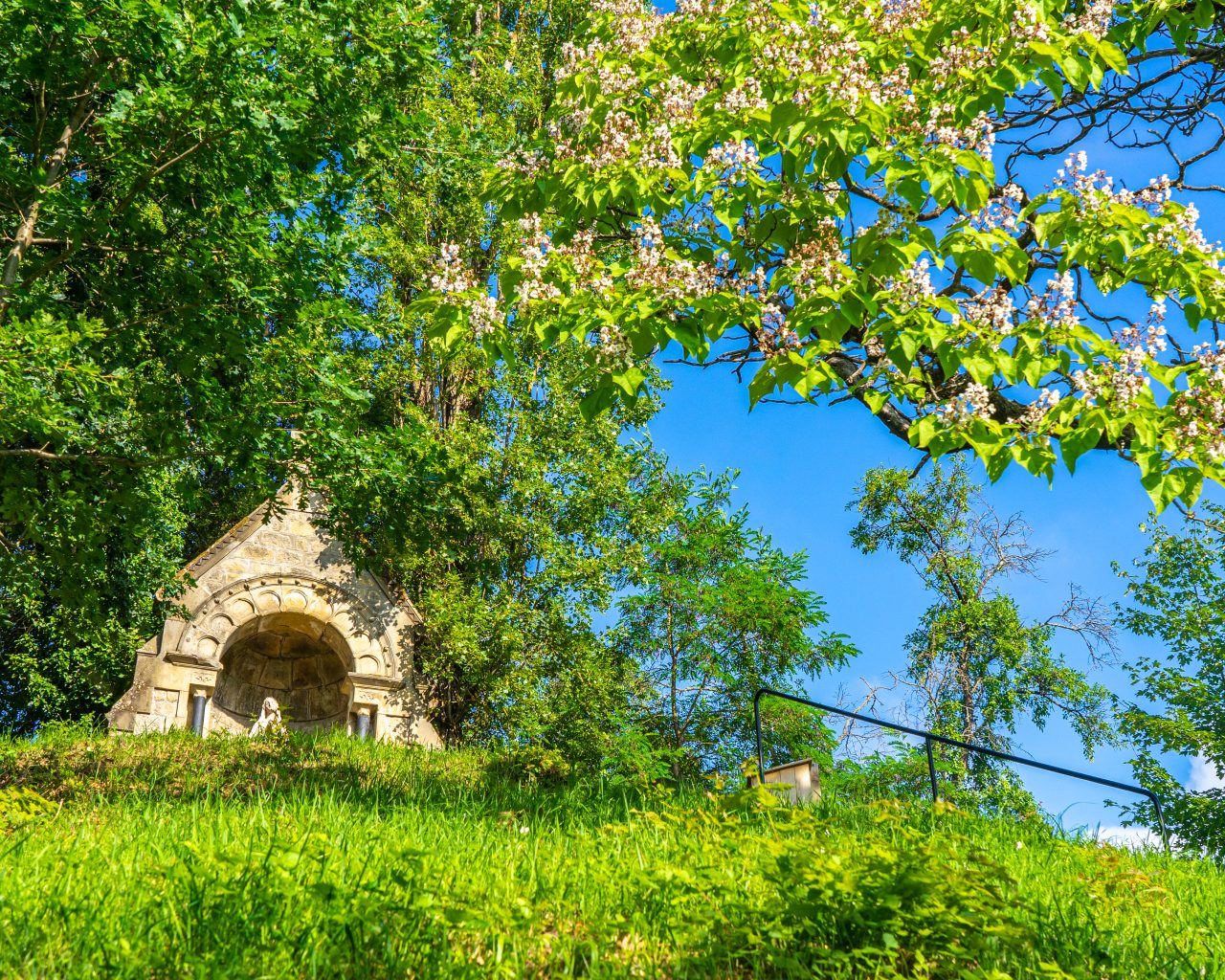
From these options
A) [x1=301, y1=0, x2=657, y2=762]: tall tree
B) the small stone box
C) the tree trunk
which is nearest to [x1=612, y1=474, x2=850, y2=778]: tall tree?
[x1=301, y1=0, x2=657, y2=762]: tall tree

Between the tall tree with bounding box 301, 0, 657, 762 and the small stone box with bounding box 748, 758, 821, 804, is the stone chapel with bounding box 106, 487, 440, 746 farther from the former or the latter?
the small stone box with bounding box 748, 758, 821, 804

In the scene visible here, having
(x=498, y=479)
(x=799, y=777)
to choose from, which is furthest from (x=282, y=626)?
(x=799, y=777)

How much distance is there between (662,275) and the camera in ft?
20.5

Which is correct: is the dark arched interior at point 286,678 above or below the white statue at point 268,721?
above

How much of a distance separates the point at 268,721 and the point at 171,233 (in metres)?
8.55

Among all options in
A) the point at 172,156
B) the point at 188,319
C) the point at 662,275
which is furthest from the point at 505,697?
the point at 662,275

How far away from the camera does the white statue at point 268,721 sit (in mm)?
14175

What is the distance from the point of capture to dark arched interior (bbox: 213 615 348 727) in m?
19.2

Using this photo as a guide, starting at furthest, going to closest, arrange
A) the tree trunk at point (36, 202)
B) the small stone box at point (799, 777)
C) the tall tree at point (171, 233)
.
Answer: the small stone box at point (799, 777)
the tree trunk at point (36, 202)
the tall tree at point (171, 233)

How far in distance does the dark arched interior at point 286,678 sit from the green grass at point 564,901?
1274 cm

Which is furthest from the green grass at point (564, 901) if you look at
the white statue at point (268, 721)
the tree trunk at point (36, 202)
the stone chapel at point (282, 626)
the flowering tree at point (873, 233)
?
the stone chapel at point (282, 626)

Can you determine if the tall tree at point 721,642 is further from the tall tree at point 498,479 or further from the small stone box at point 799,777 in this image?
the small stone box at point 799,777

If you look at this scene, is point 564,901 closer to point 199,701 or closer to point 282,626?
point 199,701

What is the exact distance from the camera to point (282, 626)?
18.0 m
